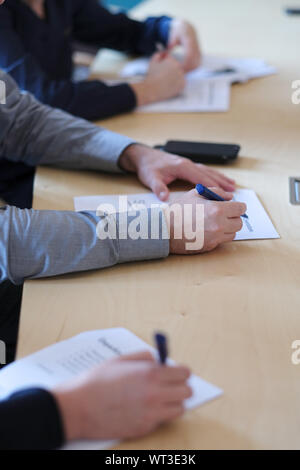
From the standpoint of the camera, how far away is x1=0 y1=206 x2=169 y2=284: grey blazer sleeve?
832mm

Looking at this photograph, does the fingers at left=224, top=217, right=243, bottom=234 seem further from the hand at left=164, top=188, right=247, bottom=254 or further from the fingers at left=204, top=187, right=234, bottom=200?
the fingers at left=204, top=187, right=234, bottom=200

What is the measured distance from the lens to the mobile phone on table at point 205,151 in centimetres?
122

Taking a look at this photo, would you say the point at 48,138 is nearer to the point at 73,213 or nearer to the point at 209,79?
the point at 73,213

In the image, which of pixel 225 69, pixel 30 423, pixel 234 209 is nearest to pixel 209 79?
pixel 225 69

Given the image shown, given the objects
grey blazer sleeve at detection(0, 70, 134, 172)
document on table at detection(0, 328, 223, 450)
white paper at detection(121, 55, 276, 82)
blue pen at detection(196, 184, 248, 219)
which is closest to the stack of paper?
white paper at detection(121, 55, 276, 82)

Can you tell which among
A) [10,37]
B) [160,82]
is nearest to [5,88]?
[10,37]

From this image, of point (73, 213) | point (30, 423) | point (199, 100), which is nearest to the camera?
point (30, 423)

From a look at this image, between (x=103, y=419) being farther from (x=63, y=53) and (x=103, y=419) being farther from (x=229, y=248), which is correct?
(x=63, y=53)

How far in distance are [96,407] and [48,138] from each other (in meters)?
0.75

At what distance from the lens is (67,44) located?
178cm

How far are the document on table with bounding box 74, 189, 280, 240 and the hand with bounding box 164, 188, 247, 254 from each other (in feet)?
0.15

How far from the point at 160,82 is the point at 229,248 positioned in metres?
0.80

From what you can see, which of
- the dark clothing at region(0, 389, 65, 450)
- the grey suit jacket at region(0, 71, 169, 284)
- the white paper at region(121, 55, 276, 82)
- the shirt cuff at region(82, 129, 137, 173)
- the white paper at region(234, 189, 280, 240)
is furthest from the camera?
the white paper at region(121, 55, 276, 82)

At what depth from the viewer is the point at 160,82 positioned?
1.59 metres
